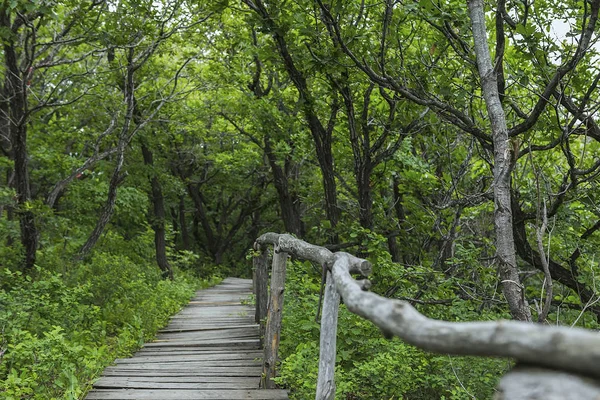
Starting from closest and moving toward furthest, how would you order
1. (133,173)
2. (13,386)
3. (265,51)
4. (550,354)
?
(550,354), (13,386), (265,51), (133,173)

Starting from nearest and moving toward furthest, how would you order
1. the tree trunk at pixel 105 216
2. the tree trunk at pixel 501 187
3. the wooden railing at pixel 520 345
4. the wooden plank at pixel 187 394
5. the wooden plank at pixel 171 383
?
the wooden railing at pixel 520 345 → the tree trunk at pixel 501 187 → the wooden plank at pixel 187 394 → the wooden plank at pixel 171 383 → the tree trunk at pixel 105 216

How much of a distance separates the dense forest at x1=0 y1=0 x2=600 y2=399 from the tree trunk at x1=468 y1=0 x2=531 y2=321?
0.06ft

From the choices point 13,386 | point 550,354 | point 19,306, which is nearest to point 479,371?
point 13,386

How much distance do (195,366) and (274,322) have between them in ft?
4.91

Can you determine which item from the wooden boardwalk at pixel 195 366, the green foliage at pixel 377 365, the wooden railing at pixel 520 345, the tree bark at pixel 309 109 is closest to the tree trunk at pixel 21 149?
the wooden boardwalk at pixel 195 366

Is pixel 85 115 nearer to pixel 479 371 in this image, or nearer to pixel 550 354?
pixel 479 371

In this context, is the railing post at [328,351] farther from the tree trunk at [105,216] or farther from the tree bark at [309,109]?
the tree trunk at [105,216]

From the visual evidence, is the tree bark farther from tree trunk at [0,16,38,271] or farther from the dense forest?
tree trunk at [0,16,38,271]

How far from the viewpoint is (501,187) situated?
14.5ft

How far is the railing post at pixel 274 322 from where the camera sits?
221 inches

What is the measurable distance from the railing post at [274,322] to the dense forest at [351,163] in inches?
10.4

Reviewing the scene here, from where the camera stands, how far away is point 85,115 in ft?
46.9

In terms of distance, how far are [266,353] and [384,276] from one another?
7.30 ft

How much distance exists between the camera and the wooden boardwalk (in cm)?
550
